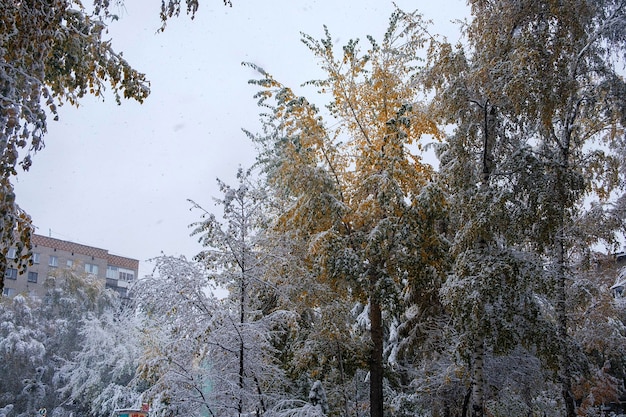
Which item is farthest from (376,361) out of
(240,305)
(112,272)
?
(112,272)

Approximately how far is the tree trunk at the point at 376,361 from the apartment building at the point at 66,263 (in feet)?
116

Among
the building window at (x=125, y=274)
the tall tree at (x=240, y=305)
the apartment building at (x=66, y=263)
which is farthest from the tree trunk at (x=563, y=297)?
the building window at (x=125, y=274)

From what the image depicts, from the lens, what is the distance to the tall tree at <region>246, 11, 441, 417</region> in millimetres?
9320

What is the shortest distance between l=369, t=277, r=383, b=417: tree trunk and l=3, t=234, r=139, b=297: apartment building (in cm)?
3535

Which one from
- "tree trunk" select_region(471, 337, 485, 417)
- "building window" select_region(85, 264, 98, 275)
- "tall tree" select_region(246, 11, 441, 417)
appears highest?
"building window" select_region(85, 264, 98, 275)

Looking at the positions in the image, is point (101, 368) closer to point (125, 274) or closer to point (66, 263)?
point (66, 263)

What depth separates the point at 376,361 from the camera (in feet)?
33.4

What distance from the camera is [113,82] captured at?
597 cm

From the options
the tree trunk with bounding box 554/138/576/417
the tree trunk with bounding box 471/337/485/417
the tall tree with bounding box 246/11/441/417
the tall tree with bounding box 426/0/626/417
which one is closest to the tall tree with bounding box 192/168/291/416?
the tall tree with bounding box 246/11/441/417

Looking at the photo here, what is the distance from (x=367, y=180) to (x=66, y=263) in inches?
1781

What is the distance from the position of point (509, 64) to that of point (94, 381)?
64.9 feet

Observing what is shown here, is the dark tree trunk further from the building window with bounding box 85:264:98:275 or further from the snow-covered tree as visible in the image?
the building window with bounding box 85:264:98:275

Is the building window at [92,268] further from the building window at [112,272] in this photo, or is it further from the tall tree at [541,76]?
the tall tree at [541,76]

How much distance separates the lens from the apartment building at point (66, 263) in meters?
45.0
